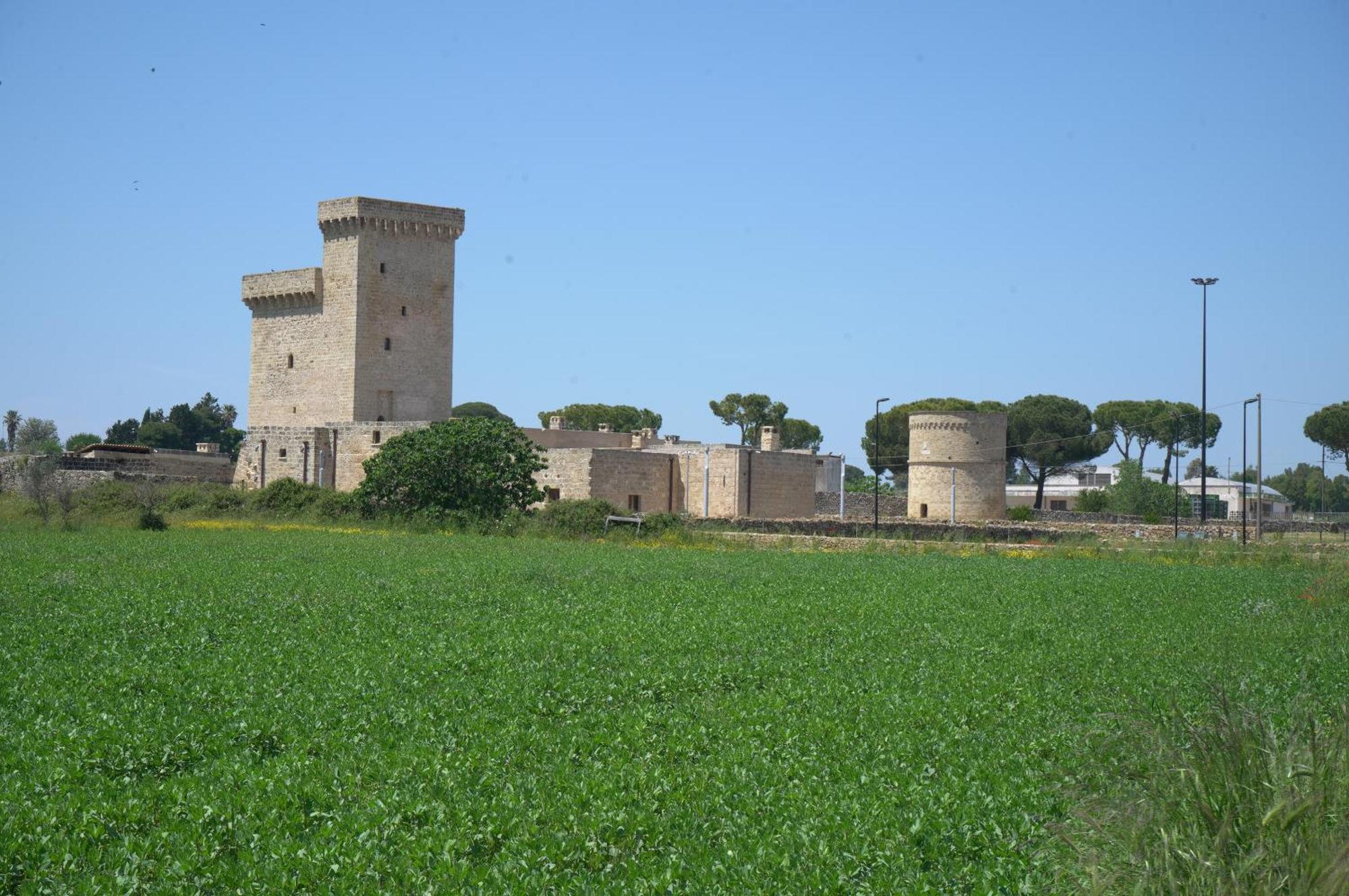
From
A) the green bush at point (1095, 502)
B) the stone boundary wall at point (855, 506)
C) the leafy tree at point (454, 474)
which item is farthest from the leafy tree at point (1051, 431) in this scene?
the leafy tree at point (454, 474)

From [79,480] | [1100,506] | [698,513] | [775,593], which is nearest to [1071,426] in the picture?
[1100,506]

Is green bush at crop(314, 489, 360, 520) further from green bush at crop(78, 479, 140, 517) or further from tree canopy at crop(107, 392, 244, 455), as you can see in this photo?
tree canopy at crop(107, 392, 244, 455)

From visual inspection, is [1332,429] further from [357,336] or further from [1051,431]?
[357,336]

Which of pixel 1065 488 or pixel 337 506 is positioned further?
pixel 1065 488

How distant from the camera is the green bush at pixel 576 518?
27.9 m

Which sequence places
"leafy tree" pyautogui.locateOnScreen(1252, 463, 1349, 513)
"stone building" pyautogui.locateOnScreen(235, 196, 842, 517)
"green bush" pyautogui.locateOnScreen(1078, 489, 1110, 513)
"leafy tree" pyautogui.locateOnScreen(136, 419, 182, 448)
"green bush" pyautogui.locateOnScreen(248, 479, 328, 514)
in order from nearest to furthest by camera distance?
1. "green bush" pyautogui.locateOnScreen(248, 479, 328, 514)
2. "stone building" pyautogui.locateOnScreen(235, 196, 842, 517)
3. "green bush" pyautogui.locateOnScreen(1078, 489, 1110, 513)
4. "leafy tree" pyautogui.locateOnScreen(136, 419, 182, 448)
5. "leafy tree" pyautogui.locateOnScreen(1252, 463, 1349, 513)

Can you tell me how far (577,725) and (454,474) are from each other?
22.8 metres

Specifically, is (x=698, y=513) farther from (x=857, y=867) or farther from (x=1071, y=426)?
(x=1071, y=426)

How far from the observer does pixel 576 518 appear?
92.3 feet

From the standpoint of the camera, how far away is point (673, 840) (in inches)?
242

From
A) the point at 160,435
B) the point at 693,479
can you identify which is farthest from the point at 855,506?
the point at 160,435

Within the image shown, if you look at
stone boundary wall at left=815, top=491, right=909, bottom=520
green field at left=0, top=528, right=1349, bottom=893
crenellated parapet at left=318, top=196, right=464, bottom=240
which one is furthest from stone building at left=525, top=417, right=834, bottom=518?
green field at left=0, top=528, right=1349, bottom=893

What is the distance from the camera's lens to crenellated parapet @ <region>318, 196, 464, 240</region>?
40562 mm

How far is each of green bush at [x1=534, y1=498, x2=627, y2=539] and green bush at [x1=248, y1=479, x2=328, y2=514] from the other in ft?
22.0
